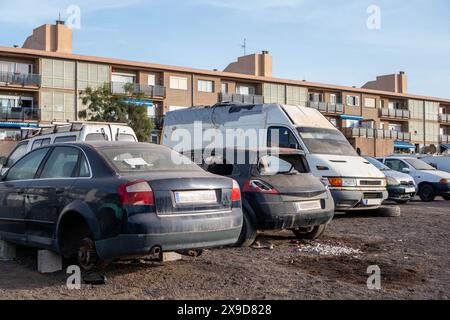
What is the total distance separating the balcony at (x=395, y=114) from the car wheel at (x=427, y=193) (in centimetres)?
4911

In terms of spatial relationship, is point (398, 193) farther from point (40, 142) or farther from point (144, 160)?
point (144, 160)

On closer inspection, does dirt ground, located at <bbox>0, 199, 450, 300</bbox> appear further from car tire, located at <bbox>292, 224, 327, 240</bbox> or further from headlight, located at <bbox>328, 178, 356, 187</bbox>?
headlight, located at <bbox>328, 178, 356, 187</bbox>

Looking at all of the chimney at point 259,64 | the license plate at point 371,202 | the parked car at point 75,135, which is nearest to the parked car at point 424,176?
the license plate at point 371,202

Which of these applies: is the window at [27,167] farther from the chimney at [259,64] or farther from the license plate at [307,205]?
the chimney at [259,64]

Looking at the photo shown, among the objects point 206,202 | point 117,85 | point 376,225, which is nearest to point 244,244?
point 206,202

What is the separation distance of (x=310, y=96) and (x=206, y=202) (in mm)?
56878

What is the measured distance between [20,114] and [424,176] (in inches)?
1328

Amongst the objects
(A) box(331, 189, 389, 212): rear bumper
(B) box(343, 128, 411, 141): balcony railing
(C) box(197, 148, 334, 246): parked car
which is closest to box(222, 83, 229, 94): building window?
(B) box(343, 128, 411, 141): balcony railing

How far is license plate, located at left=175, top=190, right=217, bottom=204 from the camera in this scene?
18.7 feet

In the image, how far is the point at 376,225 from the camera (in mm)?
11102

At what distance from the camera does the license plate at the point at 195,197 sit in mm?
5695

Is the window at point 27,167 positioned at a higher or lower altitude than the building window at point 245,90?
lower

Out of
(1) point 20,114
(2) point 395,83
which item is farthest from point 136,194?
(2) point 395,83

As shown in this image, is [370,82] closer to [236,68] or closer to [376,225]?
[236,68]
